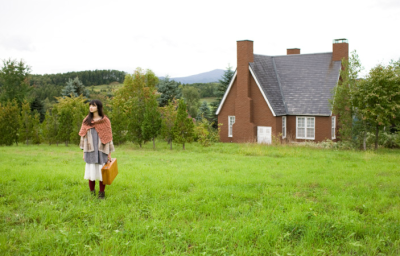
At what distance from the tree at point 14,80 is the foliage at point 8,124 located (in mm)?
24443

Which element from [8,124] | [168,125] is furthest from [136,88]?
[168,125]

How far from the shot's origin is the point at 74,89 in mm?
48281

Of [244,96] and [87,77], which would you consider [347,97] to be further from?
[87,77]

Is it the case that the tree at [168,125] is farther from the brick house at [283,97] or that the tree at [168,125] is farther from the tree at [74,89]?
the tree at [74,89]

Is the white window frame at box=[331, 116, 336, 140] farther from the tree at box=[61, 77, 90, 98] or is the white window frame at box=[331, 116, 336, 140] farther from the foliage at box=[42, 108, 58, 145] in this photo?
the tree at box=[61, 77, 90, 98]

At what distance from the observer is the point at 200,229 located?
5.45m

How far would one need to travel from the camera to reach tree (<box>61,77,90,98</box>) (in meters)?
48.1

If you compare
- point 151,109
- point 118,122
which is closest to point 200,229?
point 151,109

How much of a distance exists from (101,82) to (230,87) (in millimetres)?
80211

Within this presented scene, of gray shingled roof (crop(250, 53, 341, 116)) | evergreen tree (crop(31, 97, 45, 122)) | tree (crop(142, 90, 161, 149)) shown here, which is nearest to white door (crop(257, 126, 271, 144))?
gray shingled roof (crop(250, 53, 341, 116))

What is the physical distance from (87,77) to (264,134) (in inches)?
3315

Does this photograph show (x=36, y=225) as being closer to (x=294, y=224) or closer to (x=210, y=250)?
Result: (x=210, y=250)

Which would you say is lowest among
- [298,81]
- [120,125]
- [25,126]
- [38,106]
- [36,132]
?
[36,132]

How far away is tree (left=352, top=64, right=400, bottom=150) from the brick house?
5255 millimetres
